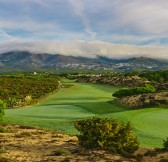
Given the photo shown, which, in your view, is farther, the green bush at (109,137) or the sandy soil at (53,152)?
the green bush at (109,137)

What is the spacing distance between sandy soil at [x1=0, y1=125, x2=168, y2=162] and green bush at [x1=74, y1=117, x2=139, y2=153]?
0.61 meters

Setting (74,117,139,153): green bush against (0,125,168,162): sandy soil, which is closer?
(0,125,168,162): sandy soil

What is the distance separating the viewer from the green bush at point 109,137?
1018 inches

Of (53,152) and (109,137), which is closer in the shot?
(109,137)

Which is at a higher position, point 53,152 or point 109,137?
point 109,137

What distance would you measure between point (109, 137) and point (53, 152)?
4348mm

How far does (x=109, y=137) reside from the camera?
1026 inches

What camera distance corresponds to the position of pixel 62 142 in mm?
30891

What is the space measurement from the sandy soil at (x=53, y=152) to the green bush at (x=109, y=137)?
2.00 feet

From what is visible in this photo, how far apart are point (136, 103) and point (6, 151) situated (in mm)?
37033

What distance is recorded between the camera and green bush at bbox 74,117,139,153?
25859 mm

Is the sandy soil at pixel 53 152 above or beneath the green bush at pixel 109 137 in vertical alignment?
beneath

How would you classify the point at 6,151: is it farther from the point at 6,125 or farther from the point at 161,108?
the point at 161,108

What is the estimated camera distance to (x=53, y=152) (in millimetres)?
26391
